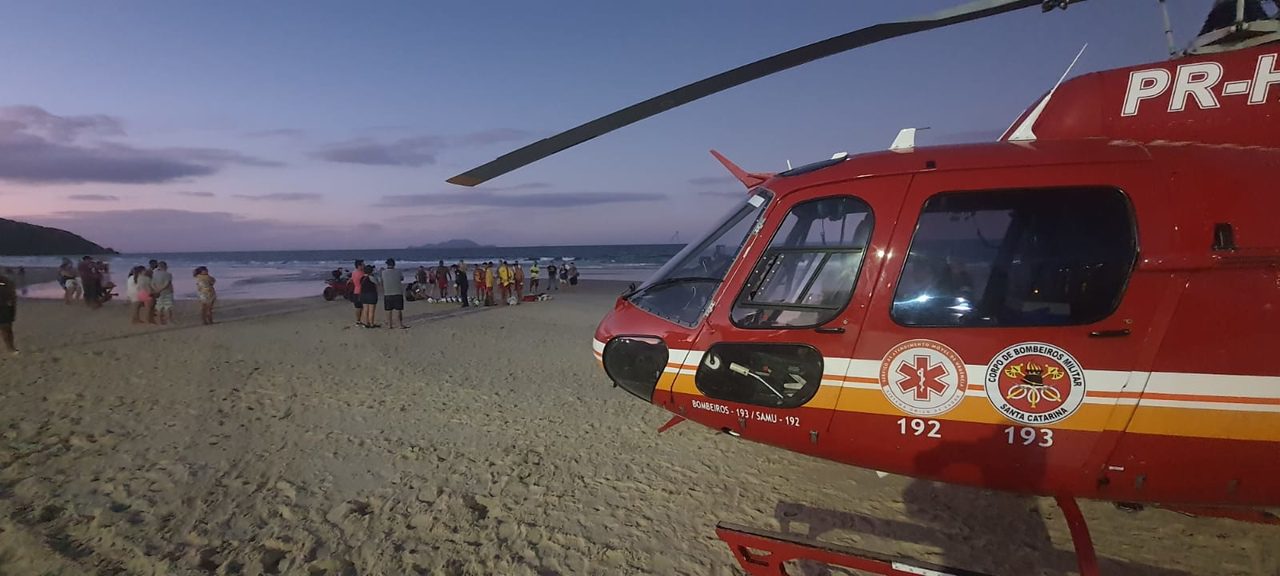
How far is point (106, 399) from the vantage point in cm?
747

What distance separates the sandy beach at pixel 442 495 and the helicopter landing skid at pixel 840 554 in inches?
23.6

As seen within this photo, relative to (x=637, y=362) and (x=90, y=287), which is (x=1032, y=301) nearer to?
(x=637, y=362)

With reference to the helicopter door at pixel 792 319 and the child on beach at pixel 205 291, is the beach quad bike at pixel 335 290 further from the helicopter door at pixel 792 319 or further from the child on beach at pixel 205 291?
the helicopter door at pixel 792 319

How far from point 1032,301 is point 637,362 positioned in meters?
2.25

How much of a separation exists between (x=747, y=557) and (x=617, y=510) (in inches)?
59.5

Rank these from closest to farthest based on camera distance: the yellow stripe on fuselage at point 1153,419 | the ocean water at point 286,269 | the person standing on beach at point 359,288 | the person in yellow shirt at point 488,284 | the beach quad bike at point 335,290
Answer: the yellow stripe on fuselage at point 1153,419 → the person standing on beach at point 359,288 → the person in yellow shirt at point 488,284 → the beach quad bike at point 335,290 → the ocean water at point 286,269

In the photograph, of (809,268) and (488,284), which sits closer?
(809,268)

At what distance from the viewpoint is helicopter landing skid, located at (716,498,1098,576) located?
293 centimetres

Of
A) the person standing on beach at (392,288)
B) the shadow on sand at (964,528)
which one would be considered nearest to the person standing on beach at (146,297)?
the person standing on beach at (392,288)

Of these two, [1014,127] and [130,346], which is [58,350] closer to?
[130,346]

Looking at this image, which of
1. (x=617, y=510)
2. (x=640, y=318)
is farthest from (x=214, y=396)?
(x=640, y=318)

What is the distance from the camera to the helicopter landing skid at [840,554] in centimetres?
293

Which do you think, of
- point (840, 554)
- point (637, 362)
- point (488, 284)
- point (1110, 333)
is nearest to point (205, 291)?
point (488, 284)

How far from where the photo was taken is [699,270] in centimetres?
396
